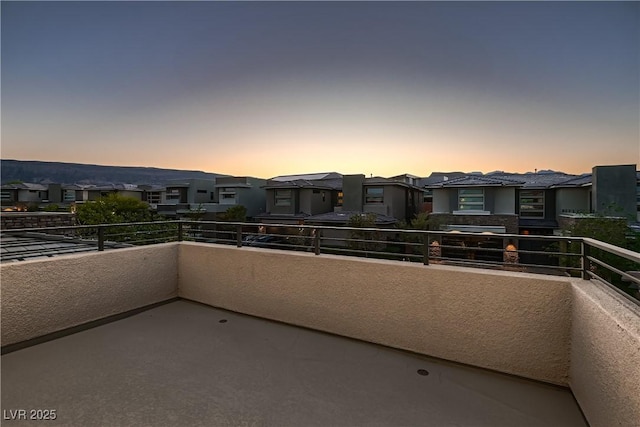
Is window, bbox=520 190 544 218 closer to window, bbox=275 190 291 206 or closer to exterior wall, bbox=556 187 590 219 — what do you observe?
exterior wall, bbox=556 187 590 219

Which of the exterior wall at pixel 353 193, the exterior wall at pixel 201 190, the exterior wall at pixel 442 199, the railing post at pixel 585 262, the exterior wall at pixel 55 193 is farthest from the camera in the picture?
the exterior wall at pixel 55 193

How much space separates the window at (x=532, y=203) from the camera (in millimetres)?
14438

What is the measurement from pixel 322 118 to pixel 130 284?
7.58 metres

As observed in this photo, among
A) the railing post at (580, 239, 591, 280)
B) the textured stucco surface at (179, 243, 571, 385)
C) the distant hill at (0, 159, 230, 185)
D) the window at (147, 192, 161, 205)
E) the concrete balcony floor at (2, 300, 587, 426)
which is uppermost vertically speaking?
the distant hill at (0, 159, 230, 185)

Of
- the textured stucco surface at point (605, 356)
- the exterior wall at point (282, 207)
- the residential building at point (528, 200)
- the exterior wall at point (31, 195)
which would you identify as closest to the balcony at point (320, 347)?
the textured stucco surface at point (605, 356)

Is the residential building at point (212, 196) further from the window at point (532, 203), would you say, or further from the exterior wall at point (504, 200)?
the window at point (532, 203)

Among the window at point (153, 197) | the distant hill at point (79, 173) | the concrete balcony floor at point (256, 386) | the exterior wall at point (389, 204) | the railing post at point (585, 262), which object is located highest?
the distant hill at point (79, 173)

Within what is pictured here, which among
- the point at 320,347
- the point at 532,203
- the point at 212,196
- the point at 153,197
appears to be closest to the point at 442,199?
the point at 532,203

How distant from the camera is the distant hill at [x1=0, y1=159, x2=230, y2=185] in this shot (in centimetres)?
5409

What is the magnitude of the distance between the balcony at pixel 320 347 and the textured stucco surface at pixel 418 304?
0.01 meters

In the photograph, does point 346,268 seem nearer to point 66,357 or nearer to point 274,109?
point 66,357

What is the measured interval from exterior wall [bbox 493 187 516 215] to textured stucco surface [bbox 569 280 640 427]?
12.5 meters

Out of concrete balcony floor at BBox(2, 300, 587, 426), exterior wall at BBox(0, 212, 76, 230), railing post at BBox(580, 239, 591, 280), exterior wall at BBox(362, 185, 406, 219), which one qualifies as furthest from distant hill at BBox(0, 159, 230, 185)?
railing post at BBox(580, 239, 591, 280)

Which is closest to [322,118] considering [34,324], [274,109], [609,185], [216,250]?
[274,109]
